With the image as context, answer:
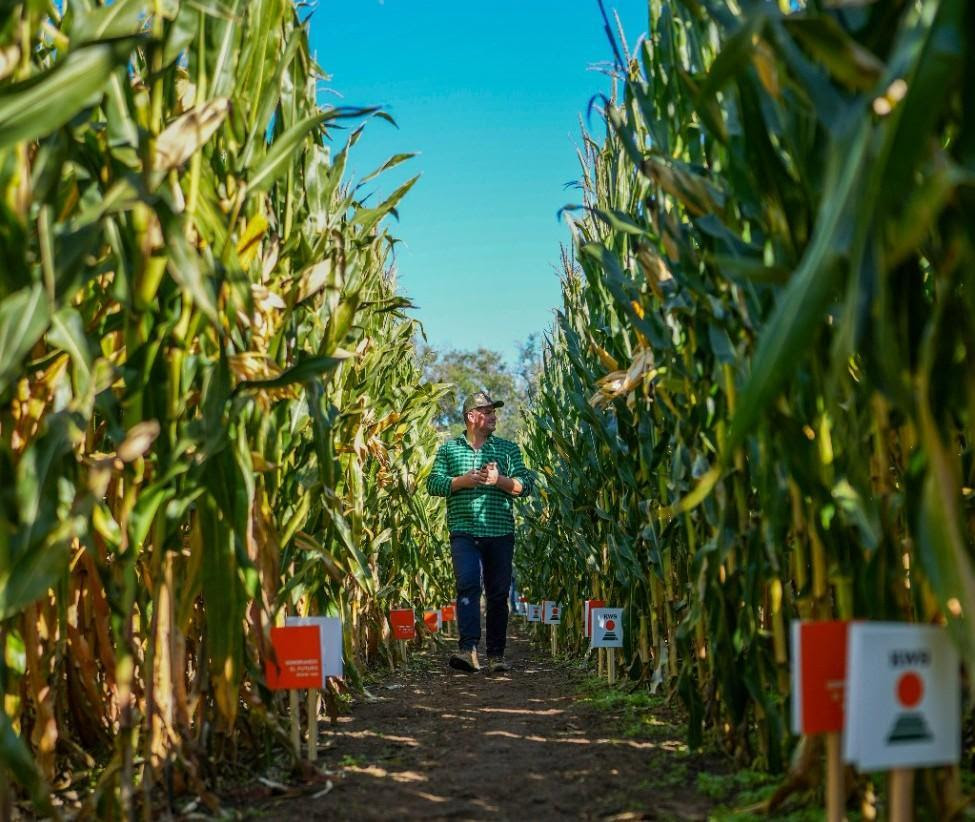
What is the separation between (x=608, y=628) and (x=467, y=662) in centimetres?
174

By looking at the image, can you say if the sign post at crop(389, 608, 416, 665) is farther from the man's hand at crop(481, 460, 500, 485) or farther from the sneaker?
the man's hand at crop(481, 460, 500, 485)

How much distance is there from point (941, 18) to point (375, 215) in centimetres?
210

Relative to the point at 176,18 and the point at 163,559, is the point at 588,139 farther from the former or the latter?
the point at 163,559

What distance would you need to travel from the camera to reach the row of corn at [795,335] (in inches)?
41.3

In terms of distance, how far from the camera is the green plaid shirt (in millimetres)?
5625

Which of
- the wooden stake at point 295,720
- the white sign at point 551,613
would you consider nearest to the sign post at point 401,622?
the white sign at point 551,613

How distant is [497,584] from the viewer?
5.72 meters

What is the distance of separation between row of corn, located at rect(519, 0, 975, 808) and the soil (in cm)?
22

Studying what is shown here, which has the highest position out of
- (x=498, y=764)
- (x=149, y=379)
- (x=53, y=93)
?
(x=53, y=93)

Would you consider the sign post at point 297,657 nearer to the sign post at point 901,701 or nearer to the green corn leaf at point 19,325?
the green corn leaf at point 19,325

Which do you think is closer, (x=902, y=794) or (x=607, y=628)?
(x=902, y=794)

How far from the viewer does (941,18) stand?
1007 millimetres

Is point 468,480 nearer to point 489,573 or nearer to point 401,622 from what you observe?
point 489,573

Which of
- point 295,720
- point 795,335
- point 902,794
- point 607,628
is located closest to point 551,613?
point 607,628
